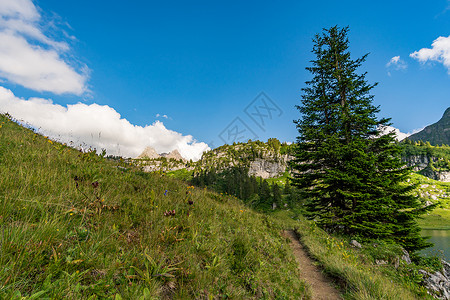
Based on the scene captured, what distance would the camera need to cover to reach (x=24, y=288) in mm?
1505

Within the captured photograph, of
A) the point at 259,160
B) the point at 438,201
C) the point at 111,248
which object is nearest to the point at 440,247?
the point at 111,248

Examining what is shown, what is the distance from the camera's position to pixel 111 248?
2354mm

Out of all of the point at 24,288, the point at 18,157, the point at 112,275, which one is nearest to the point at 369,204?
the point at 112,275

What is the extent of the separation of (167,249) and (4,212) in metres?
2.08

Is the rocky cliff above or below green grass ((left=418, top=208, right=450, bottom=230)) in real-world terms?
above

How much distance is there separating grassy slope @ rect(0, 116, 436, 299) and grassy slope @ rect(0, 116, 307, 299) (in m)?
0.01

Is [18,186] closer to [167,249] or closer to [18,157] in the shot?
[18,157]

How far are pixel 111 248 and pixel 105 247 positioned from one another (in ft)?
0.26

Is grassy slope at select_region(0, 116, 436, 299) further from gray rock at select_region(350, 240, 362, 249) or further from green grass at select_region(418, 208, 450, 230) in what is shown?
green grass at select_region(418, 208, 450, 230)

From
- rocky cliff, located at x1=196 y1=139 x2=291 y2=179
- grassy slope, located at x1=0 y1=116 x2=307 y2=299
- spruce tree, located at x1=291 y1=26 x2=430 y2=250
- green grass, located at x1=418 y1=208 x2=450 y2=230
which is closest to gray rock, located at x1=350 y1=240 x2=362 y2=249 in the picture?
spruce tree, located at x1=291 y1=26 x2=430 y2=250

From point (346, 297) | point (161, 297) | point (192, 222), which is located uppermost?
point (192, 222)

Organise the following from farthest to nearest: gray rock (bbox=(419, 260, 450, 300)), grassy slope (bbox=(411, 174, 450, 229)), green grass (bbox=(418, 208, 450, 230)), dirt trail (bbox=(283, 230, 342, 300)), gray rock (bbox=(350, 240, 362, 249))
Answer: grassy slope (bbox=(411, 174, 450, 229)), green grass (bbox=(418, 208, 450, 230)), gray rock (bbox=(350, 240, 362, 249)), gray rock (bbox=(419, 260, 450, 300)), dirt trail (bbox=(283, 230, 342, 300))

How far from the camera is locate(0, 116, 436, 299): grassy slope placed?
1.69m

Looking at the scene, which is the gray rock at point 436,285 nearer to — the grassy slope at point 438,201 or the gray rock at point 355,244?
the gray rock at point 355,244
